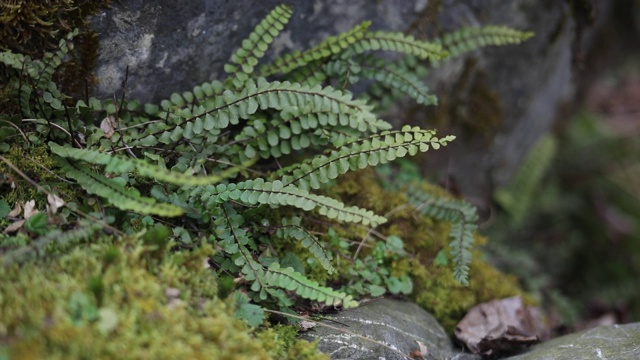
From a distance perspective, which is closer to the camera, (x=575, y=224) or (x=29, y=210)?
(x=29, y=210)

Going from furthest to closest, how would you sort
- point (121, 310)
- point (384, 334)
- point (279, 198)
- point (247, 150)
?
point (247, 150) → point (384, 334) → point (279, 198) → point (121, 310)

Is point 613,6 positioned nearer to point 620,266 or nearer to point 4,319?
point 620,266

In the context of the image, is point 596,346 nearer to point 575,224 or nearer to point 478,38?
point 478,38

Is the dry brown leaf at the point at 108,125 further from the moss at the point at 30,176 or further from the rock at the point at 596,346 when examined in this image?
the rock at the point at 596,346

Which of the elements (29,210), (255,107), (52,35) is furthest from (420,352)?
(52,35)

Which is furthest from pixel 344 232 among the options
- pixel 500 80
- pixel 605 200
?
pixel 605 200

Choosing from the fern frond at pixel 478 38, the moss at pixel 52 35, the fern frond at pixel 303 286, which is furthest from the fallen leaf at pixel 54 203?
the fern frond at pixel 478 38

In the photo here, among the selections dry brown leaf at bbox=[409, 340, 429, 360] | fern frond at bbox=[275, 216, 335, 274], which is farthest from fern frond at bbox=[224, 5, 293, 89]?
dry brown leaf at bbox=[409, 340, 429, 360]

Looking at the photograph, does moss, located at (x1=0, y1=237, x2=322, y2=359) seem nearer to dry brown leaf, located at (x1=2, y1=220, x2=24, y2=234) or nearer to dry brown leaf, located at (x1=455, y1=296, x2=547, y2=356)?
dry brown leaf, located at (x1=2, y1=220, x2=24, y2=234)
